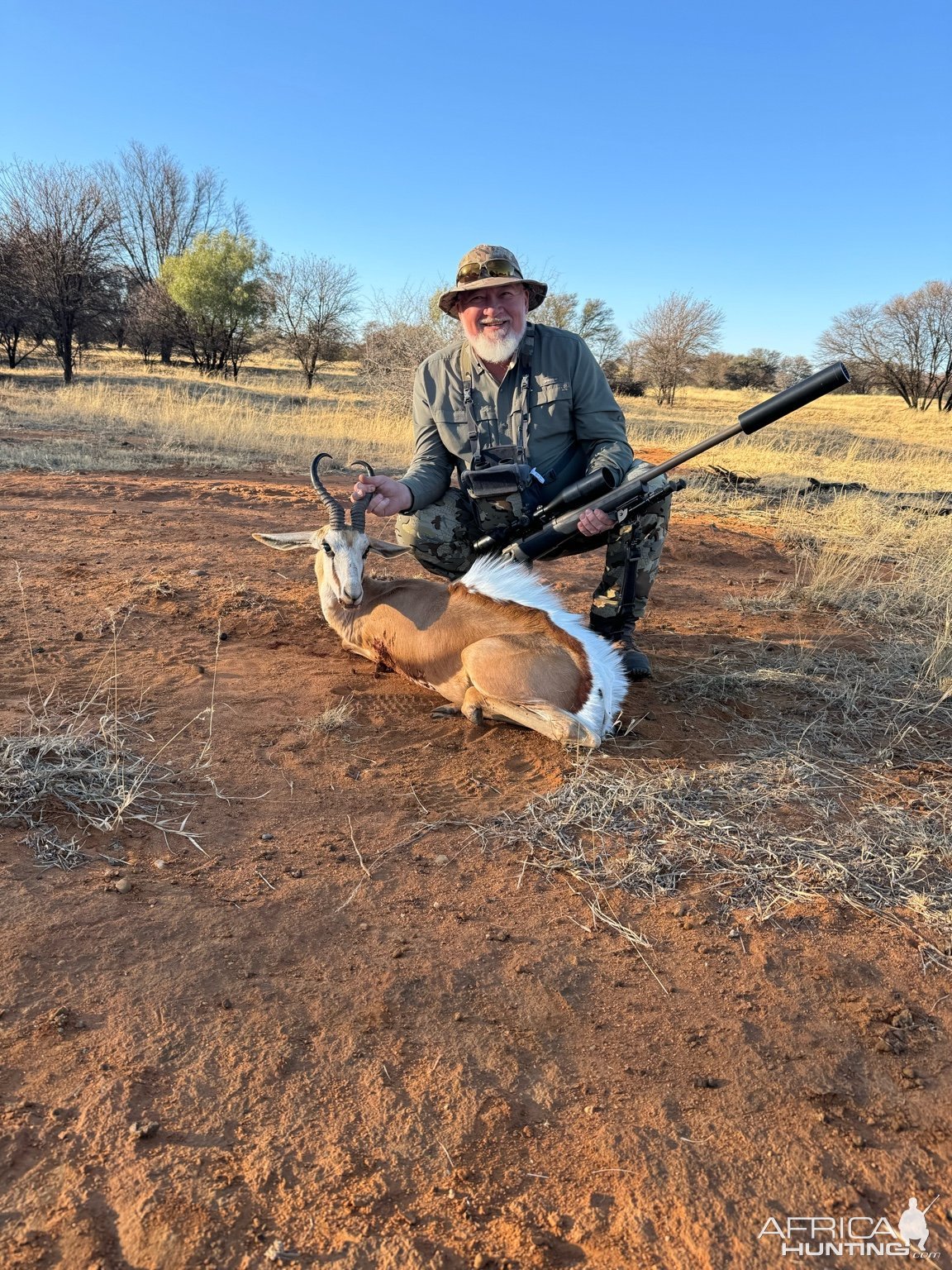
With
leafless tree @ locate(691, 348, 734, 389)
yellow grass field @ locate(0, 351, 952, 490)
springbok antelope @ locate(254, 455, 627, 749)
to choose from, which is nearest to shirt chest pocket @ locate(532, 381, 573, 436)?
springbok antelope @ locate(254, 455, 627, 749)

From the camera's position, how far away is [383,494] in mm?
4754

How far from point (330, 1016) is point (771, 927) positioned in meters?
1.51

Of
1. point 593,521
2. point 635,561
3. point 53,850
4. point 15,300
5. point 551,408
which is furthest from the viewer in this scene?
point 15,300

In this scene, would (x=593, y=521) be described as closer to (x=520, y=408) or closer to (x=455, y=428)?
(x=520, y=408)

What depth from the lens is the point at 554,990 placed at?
7.51 ft

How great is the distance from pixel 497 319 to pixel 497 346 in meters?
0.17

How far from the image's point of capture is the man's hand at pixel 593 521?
4332 millimetres

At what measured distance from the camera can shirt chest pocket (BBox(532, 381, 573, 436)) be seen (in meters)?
4.89

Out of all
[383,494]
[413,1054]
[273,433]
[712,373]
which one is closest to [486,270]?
[383,494]

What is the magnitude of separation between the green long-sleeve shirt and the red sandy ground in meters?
2.38

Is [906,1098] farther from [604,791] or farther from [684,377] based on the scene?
[684,377]

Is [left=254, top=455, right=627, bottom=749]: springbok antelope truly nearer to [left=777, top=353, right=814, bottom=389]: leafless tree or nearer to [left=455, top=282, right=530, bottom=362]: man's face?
[left=455, top=282, right=530, bottom=362]: man's face

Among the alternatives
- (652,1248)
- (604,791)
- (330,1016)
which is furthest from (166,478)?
(652,1248)

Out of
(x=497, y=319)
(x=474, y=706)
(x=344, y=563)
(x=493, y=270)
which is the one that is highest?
(x=493, y=270)
